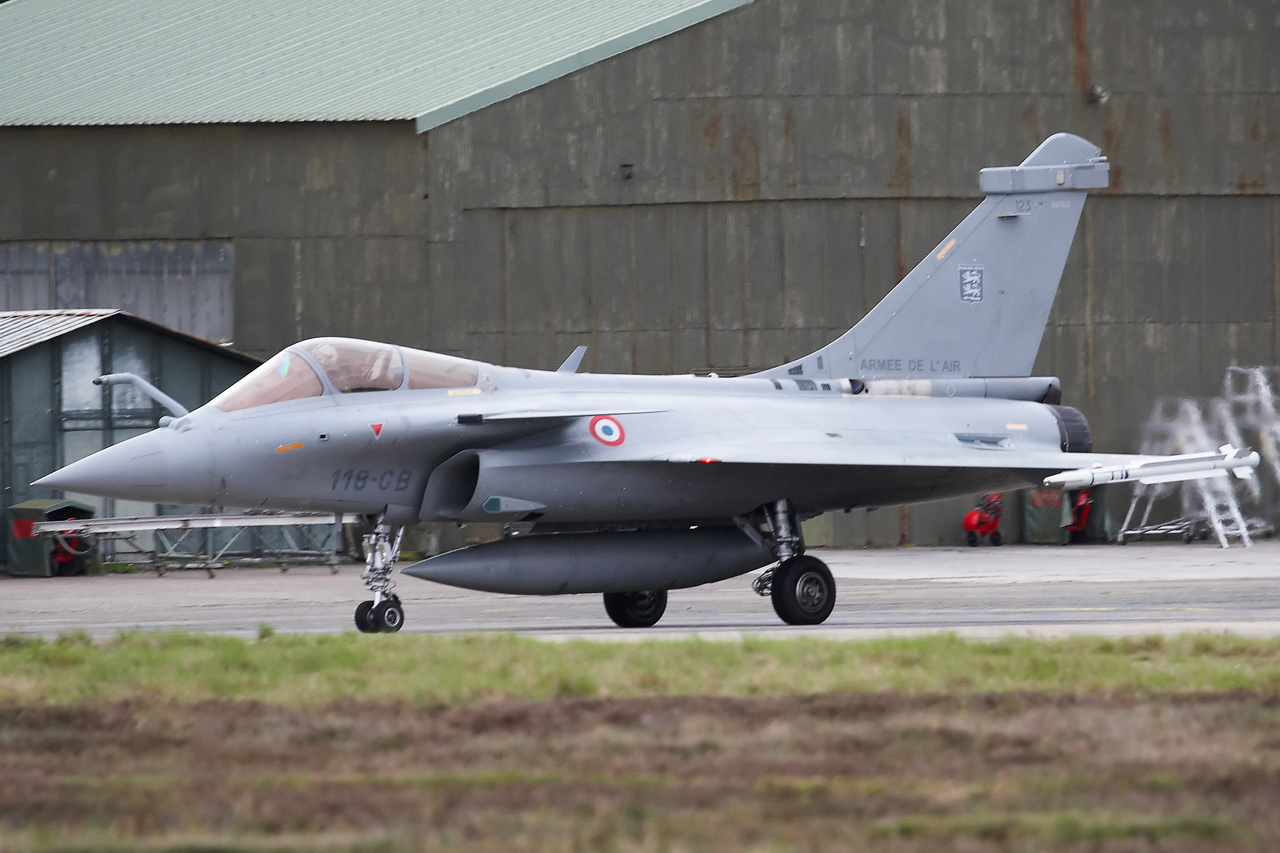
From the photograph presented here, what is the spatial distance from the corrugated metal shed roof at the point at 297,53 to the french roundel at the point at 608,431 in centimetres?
1661

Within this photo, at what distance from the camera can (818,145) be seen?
1125 inches

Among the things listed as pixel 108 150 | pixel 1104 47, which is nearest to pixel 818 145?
pixel 1104 47

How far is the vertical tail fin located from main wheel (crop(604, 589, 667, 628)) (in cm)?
260

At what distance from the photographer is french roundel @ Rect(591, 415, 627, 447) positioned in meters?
12.9

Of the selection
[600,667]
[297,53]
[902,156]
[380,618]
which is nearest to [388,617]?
[380,618]

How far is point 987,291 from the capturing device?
49.7ft

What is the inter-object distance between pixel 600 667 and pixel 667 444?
4.81m

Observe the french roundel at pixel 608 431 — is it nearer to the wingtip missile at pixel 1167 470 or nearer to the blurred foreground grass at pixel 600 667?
the blurred foreground grass at pixel 600 667

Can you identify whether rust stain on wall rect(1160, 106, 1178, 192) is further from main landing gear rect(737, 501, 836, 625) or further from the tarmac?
main landing gear rect(737, 501, 836, 625)

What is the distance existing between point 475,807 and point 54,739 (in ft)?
8.31

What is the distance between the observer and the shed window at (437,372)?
1271 cm

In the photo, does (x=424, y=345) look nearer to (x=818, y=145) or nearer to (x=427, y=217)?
(x=427, y=217)

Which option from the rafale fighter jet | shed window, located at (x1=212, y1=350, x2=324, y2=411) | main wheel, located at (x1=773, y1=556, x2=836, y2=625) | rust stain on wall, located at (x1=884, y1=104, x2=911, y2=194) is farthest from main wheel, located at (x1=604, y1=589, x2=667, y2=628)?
rust stain on wall, located at (x1=884, y1=104, x2=911, y2=194)

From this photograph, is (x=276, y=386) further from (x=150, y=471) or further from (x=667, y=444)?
(x=667, y=444)
